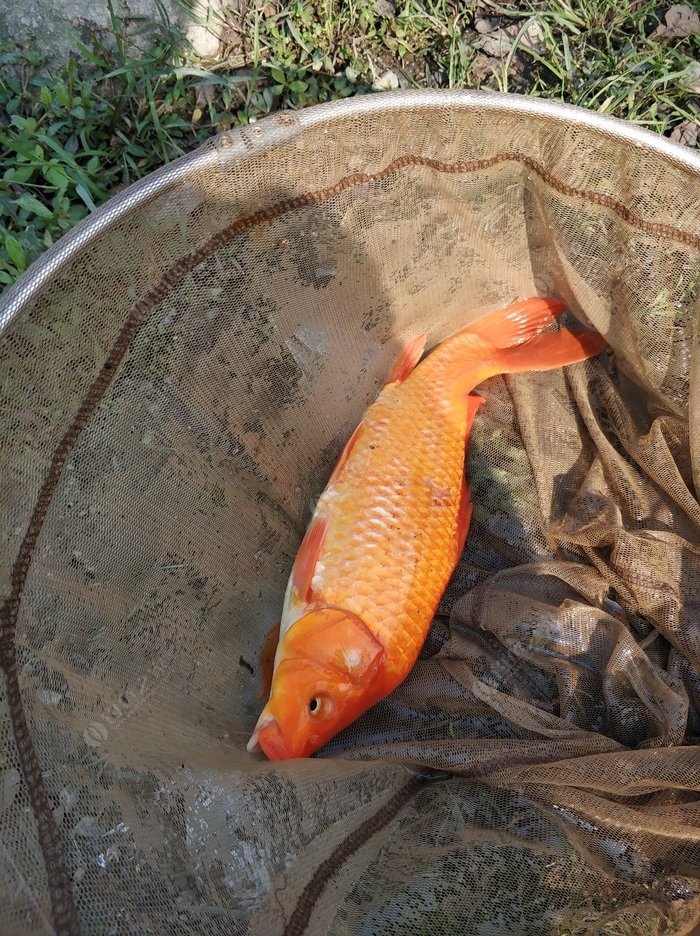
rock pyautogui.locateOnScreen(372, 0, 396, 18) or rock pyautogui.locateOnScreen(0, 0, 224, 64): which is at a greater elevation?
rock pyautogui.locateOnScreen(0, 0, 224, 64)

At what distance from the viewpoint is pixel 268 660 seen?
1453 millimetres

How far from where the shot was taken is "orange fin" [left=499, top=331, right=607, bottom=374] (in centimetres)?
165

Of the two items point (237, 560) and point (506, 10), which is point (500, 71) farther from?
point (237, 560)

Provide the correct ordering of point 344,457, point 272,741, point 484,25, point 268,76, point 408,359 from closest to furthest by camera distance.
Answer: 1. point 272,741
2. point 344,457
3. point 408,359
4. point 268,76
5. point 484,25

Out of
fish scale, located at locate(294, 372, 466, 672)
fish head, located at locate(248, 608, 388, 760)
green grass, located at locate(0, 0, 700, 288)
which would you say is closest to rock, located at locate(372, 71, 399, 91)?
green grass, located at locate(0, 0, 700, 288)

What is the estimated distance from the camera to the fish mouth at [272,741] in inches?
49.4

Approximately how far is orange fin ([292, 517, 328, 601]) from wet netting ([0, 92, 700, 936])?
10cm

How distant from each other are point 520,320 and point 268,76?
2.66ft

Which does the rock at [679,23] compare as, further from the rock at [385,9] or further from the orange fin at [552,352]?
the orange fin at [552,352]

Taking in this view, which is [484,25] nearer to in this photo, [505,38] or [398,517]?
[505,38]

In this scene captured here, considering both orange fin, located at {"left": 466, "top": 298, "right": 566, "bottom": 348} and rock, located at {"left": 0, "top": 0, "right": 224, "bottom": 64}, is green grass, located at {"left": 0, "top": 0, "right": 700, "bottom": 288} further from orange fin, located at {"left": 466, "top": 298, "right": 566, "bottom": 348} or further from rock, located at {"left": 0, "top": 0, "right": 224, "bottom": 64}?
orange fin, located at {"left": 466, "top": 298, "right": 566, "bottom": 348}

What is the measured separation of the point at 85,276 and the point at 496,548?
0.97 meters

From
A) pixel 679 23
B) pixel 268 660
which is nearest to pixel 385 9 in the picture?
pixel 679 23

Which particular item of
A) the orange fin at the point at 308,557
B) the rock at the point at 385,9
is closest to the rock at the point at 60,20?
the rock at the point at 385,9
